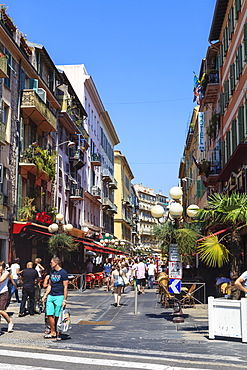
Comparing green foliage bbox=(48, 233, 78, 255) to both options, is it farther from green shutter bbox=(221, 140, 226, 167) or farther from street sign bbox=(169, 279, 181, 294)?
street sign bbox=(169, 279, 181, 294)

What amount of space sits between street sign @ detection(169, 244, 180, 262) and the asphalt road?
171 centimetres

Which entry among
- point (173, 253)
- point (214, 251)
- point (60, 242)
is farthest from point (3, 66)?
point (214, 251)

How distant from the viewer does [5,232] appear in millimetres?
25203

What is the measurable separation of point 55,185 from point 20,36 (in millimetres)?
11290

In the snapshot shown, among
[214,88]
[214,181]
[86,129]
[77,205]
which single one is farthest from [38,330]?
[86,129]

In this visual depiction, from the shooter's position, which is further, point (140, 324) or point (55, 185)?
point (55, 185)

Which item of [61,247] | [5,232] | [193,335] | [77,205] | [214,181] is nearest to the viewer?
[193,335]

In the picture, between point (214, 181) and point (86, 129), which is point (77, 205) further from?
point (214, 181)

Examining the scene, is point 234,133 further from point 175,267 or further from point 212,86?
point 175,267

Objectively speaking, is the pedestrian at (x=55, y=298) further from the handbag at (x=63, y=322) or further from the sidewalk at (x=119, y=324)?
the sidewalk at (x=119, y=324)

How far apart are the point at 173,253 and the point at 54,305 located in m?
4.74

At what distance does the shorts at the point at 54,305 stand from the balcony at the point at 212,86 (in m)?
22.0

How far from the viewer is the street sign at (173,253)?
14562 mm

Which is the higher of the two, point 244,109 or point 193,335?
point 244,109
